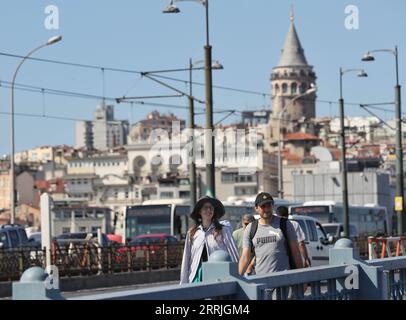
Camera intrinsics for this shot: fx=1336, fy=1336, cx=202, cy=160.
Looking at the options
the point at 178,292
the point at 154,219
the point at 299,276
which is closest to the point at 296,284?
the point at 299,276

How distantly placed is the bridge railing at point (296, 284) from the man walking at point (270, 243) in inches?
32.3

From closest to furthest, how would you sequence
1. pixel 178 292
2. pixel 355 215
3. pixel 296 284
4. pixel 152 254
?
pixel 178 292, pixel 296 284, pixel 152 254, pixel 355 215

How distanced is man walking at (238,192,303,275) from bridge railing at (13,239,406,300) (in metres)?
0.82

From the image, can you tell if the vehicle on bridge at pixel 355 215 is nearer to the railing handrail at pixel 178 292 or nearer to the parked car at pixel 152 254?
the parked car at pixel 152 254

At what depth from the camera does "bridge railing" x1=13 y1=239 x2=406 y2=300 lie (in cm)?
772

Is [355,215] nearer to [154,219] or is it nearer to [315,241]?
[154,219]

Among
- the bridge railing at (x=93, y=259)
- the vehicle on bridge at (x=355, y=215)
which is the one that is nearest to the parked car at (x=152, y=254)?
the bridge railing at (x=93, y=259)

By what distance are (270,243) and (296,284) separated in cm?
239

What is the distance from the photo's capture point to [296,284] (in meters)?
9.82

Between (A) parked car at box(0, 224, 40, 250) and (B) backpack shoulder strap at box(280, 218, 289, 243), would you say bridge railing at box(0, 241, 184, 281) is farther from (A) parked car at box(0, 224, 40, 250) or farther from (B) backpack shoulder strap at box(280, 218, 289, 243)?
(B) backpack shoulder strap at box(280, 218, 289, 243)

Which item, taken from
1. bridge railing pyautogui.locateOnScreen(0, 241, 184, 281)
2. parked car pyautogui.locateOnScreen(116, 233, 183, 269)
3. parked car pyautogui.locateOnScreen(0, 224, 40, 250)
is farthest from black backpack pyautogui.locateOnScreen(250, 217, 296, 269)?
parked car pyautogui.locateOnScreen(0, 224, 40, 250)

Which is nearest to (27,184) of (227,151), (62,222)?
(227,151)

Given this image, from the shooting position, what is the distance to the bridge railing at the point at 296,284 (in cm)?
772
